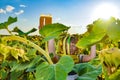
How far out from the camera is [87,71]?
78cm

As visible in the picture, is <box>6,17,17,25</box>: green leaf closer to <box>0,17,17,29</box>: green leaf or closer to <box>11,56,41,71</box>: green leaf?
<box>0,17,17,29</box>: green leaf

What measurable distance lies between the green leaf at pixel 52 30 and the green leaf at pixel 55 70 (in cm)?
7

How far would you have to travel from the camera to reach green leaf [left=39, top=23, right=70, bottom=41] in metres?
0.72

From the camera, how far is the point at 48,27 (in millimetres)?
750

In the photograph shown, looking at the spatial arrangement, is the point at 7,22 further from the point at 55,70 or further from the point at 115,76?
the point at 115,76

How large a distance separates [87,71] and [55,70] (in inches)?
6.3

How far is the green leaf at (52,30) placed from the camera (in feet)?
2.37

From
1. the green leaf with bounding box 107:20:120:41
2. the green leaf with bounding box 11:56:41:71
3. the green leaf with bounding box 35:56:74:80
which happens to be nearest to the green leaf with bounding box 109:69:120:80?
the green leaf with bounding box 107:20:120:41

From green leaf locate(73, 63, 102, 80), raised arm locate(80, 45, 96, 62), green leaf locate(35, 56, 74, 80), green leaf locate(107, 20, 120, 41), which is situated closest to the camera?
green leaf locate(107, 20, 120, 41)

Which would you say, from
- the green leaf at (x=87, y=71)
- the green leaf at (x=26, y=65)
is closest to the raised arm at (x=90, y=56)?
the green leaf at (x=87, y=71)

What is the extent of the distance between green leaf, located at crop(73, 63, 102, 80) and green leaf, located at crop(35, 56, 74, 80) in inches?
3.3

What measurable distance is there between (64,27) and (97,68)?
0.14 meters

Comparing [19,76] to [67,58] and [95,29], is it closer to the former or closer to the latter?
[67,58]

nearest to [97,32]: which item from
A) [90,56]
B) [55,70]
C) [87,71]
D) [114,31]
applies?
[114,31]
